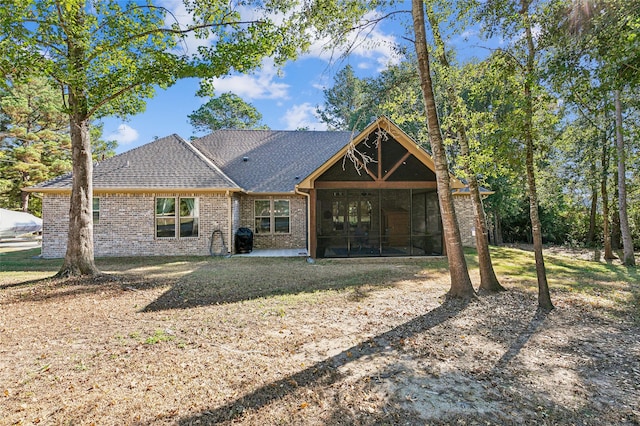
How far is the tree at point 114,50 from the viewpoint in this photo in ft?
24.0

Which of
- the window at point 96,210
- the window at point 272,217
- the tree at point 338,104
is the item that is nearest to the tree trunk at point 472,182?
the window at point 272,217

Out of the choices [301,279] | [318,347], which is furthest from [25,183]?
[318,347]

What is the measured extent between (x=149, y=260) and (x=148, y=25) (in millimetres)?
7748

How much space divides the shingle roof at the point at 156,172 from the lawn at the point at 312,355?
18.1ft

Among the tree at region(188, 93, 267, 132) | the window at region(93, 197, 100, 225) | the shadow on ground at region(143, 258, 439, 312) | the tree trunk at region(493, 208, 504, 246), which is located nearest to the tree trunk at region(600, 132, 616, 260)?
the tree trunk at region(493, 208, 504, 246)

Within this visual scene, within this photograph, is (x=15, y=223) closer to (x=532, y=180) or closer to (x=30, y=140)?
(x=30, y=140)

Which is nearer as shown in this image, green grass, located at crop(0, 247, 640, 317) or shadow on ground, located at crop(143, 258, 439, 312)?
shadow on ground, located at crop(143, 258, 439, 312)

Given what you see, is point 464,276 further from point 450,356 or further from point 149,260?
point 149,260

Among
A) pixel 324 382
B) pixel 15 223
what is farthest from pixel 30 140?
pixel 324 382

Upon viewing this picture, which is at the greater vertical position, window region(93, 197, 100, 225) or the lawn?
window region(93, 197, 100, 225)

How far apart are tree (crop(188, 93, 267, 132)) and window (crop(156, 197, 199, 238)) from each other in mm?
23480

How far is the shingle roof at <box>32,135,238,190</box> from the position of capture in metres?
12.6

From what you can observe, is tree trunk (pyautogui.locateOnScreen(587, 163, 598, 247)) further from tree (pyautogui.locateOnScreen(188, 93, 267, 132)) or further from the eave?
tree (pyautogui.locateOnScreen(188, 93, 267, 132))

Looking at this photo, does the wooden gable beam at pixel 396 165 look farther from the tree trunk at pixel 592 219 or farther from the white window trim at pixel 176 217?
the tree trunk at pixel 592 219
